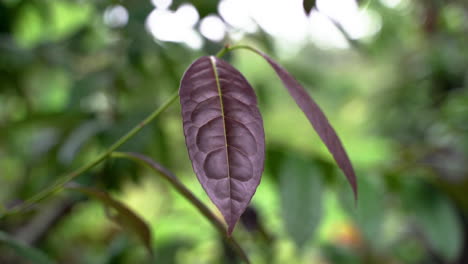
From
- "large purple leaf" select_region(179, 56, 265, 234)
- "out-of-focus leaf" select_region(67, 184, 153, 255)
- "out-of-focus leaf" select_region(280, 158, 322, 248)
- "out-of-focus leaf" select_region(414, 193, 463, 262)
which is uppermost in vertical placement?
"large purple leaf" select_region(179, 56, 265, 234)

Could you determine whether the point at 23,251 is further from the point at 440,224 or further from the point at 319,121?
the point at 440,224

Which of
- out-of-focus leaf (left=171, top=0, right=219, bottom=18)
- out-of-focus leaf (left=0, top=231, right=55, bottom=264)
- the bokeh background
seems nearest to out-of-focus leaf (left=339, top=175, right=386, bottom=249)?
the bokeh background

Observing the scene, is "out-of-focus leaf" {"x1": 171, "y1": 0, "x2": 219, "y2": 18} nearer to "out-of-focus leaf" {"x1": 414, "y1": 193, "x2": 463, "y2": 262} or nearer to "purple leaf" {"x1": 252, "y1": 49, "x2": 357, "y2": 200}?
"purple leaf" {"x1": 252, "y1": 49, "x2": 357, "y2": 200}

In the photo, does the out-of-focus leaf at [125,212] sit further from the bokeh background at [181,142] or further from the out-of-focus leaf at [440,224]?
the out-of-focus leaf at [440,224]

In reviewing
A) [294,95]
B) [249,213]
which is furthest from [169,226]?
[294,95]

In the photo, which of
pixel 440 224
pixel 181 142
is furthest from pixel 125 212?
pixel 181 142
